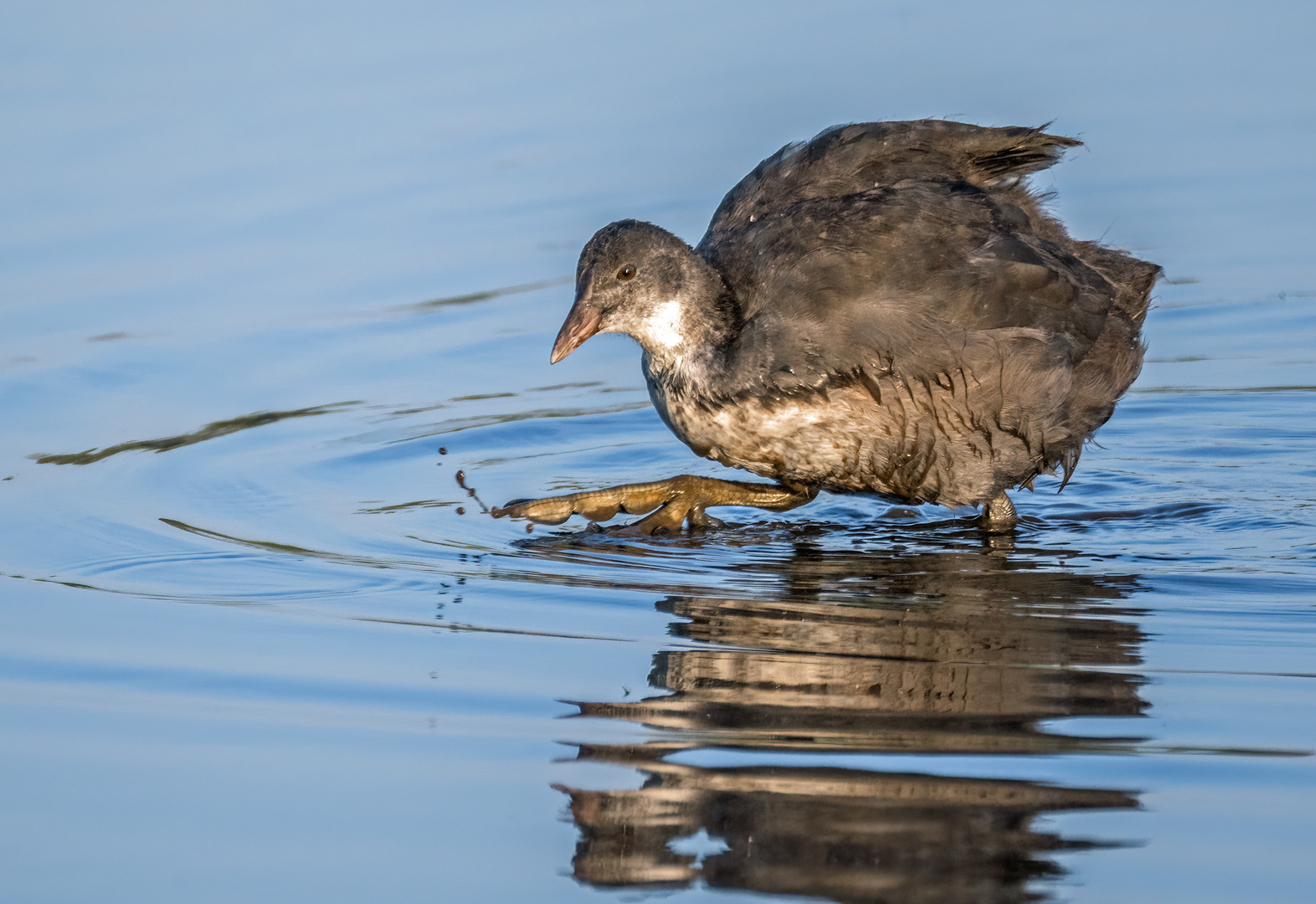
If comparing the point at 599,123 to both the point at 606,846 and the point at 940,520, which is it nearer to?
the point at 940,520

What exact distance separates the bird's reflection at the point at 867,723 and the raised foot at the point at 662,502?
57cm

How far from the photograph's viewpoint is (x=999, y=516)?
7277 millimetres

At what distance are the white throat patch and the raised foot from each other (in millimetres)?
623

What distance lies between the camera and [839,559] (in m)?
6.71

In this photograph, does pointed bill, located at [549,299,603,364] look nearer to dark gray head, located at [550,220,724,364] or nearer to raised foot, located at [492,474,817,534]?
dark gray head, located at [550,220,724,364]

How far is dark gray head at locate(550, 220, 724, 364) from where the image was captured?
6.66 meters

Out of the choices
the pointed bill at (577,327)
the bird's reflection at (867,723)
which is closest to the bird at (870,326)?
the pointed bill at (577,327)

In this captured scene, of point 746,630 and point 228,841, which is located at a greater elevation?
point 746,630

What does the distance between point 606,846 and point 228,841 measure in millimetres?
A: 887

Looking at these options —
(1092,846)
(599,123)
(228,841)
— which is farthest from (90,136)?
(1092,846)

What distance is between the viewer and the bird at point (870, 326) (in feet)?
21.3

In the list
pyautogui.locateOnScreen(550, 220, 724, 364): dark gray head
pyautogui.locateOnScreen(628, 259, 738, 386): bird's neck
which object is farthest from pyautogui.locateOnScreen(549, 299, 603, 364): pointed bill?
pyautogui.locateOnScreen(628, 259, 738, 386): bird's neck

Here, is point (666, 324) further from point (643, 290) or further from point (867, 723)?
point (867, 723)

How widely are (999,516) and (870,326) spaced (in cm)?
122
